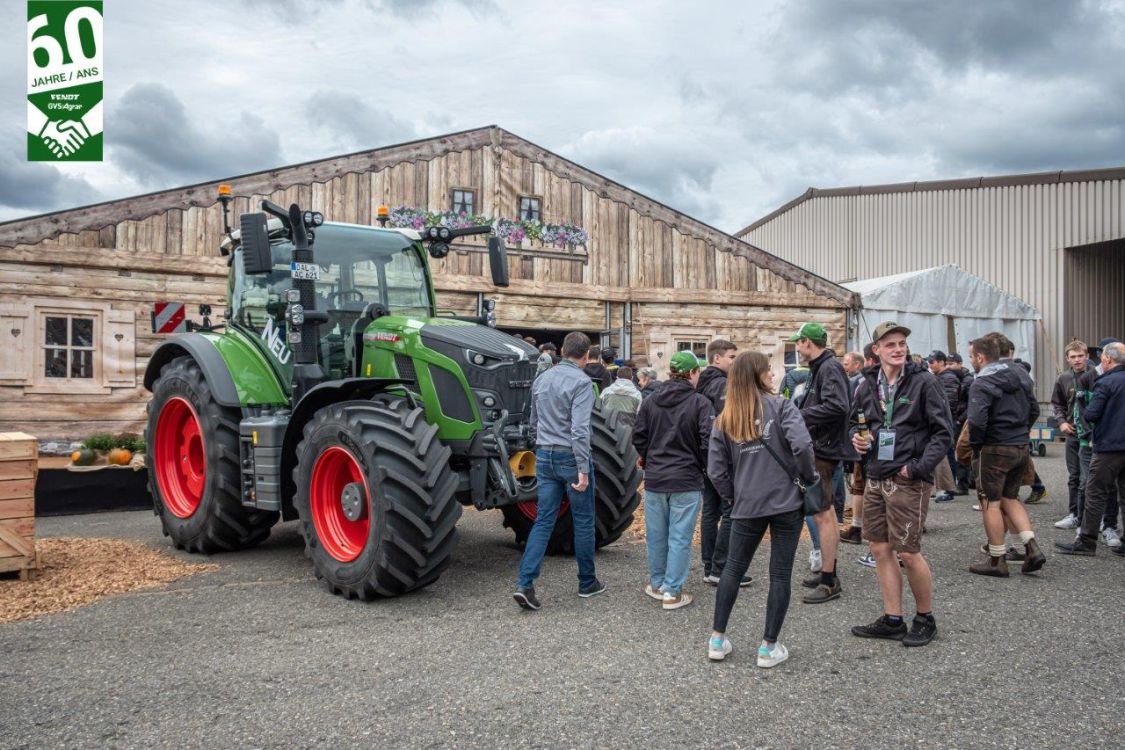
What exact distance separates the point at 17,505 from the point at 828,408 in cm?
581

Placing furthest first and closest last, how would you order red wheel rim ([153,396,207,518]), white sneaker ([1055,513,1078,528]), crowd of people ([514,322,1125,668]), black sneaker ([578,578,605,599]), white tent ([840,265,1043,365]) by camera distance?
white tent ([840,265,1043,365])
white sneaker ([1055,513,1078,528])
red wheel rim ([153,396,207,518])
black sneaker ([578,578,605,599])
crowd of people ([514,322,1125,668])

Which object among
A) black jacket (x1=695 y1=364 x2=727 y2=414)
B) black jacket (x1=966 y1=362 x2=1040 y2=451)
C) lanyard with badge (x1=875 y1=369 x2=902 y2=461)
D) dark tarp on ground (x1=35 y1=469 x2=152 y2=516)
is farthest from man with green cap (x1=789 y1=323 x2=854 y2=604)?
dark tarp on ground (x1=35 y1=469 x2=152 y2=516)

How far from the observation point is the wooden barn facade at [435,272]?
1177 centimetres

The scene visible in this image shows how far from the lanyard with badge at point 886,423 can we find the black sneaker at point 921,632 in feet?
2.98

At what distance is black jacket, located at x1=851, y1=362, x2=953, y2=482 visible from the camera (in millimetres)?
4785

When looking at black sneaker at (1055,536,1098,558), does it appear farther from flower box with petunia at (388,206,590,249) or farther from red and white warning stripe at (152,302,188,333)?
red and white warning stripe at (152,302,188,333)

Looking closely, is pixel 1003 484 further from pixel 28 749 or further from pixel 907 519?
pixel 28 749

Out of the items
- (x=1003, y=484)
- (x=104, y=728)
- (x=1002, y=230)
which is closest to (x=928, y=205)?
(x=1002, y=230)

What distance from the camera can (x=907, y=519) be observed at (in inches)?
187

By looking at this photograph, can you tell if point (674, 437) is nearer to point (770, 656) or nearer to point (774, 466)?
point (774, 466)

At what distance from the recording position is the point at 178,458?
312 inches

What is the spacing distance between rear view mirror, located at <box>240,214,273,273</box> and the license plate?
15.2 inches

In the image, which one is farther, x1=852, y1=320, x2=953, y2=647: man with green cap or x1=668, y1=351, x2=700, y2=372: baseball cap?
x1=668, y1=351, x2=700, y2=372: baseball cap

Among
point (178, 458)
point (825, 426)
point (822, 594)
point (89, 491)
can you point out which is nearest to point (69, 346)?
point (89, 491)
